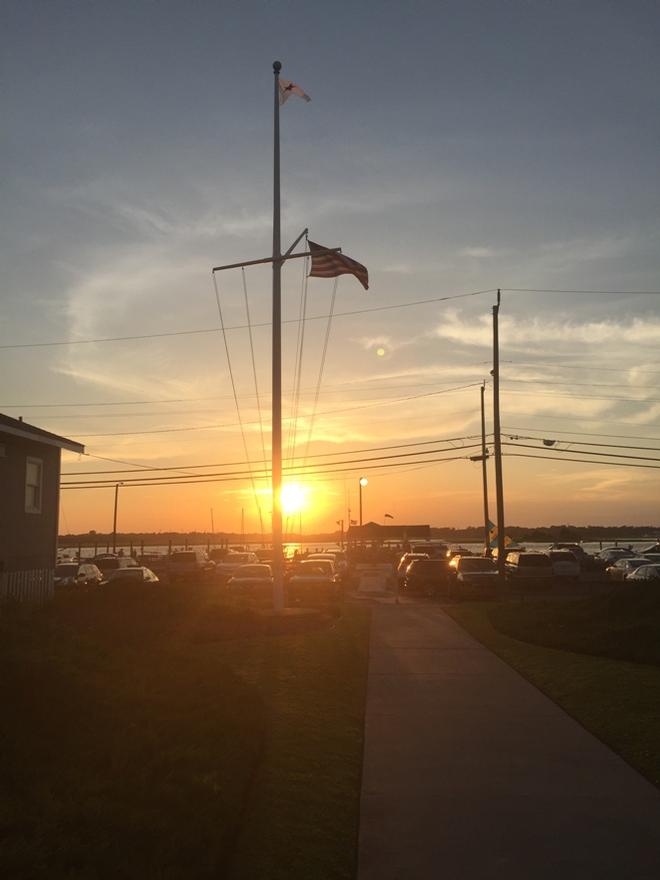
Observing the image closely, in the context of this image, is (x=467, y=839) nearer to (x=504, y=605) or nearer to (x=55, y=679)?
(x=55, y=679)

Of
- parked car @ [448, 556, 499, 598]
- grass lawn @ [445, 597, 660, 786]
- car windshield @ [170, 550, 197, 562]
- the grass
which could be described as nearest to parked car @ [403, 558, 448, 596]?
parked car @ [448, 556, 499, 598]

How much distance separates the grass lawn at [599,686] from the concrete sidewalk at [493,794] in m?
0.27

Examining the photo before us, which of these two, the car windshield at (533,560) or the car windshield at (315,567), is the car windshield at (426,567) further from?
the car windshield at (533,560)

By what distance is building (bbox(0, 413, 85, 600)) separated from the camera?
68.6 ft

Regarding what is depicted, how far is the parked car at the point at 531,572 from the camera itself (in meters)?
40.8

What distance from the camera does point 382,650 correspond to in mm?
17656

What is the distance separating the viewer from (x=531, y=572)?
135ft

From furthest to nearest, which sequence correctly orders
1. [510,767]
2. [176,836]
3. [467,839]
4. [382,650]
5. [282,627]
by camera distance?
[282,627] < [382,650] < [510,767] < [467,839] < [176,836]

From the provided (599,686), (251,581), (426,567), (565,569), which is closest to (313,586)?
(251,581)

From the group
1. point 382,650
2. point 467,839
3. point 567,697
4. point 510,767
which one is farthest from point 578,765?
point 382,650

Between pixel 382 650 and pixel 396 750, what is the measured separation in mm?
8148

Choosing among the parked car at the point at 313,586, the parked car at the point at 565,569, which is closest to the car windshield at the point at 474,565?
the parked car at the point at 313,586

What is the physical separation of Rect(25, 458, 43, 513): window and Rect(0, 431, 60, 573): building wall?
0.49 feet

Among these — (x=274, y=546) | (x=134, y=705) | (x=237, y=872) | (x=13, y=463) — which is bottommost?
(x=237, y=872)
